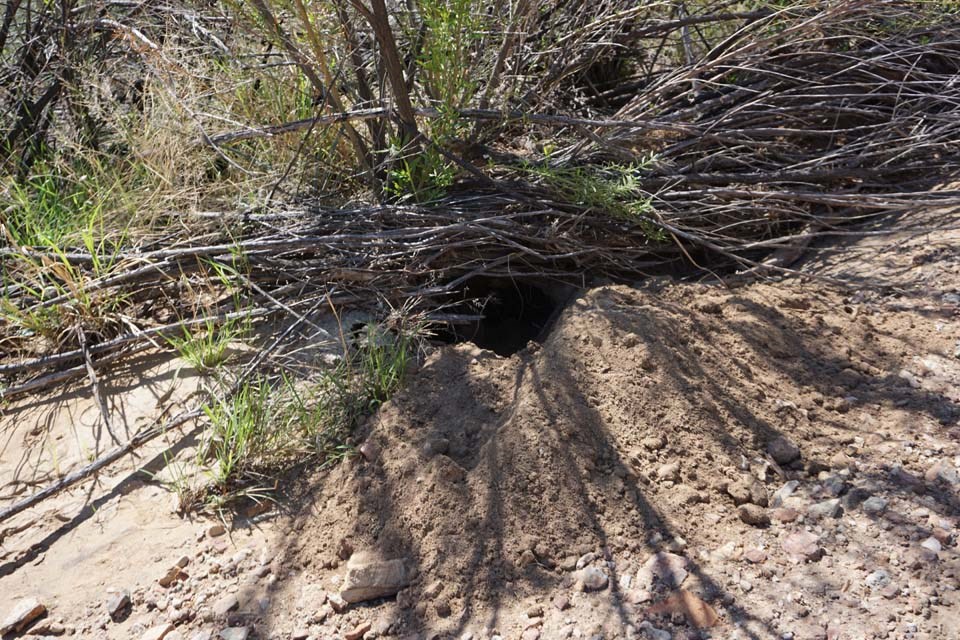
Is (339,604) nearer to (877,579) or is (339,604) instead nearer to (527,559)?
(527,559)

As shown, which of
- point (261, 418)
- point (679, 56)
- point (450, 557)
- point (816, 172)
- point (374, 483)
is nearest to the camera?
point (450, 557)

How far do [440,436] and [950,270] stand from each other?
1.83 meters

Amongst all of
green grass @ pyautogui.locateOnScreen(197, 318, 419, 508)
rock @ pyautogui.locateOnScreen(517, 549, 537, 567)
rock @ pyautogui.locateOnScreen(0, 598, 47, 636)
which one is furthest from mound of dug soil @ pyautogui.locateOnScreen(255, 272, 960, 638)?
rock @ pyautogui.locateOnScreen(0, 598, 47, 636)

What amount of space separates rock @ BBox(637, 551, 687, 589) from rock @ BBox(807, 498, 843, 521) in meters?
0.36

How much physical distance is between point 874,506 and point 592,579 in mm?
737

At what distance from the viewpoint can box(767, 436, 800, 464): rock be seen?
7.34 ft

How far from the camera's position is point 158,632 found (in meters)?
2.10

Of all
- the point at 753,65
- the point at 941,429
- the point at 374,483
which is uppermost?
the point at 753,65

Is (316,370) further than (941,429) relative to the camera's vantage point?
Yes

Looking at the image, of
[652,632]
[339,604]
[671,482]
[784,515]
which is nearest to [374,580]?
[339,604]

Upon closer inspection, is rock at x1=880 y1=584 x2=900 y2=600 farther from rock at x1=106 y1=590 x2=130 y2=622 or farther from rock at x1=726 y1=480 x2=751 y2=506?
rock at x1=106 y1=590 x2=130 y2=622

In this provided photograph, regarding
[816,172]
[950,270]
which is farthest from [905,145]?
[950,270]

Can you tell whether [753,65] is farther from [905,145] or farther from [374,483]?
[374,483]

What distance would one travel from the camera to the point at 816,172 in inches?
127
